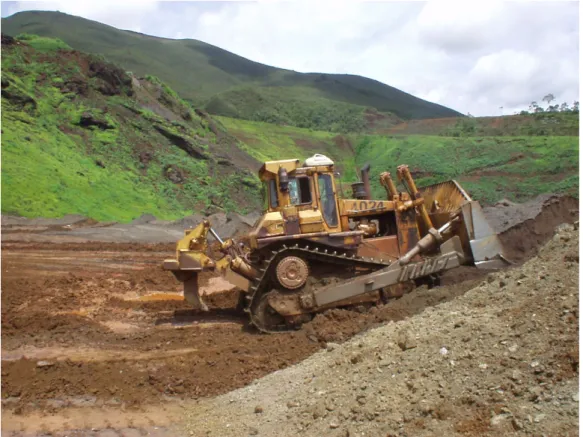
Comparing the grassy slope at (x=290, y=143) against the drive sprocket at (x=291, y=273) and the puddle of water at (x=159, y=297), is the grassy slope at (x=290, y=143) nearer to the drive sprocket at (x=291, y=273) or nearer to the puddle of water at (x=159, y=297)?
the puddle of water at (x=159, y=297)

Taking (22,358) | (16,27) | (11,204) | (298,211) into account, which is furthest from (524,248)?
(16,27)

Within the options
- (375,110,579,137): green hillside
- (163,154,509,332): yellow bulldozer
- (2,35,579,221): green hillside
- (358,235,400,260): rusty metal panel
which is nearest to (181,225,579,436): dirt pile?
(163,154,509,332): yellow bulldozer

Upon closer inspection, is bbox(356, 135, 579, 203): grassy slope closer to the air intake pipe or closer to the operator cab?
the air intake pipe

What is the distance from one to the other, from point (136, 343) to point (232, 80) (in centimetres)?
11025

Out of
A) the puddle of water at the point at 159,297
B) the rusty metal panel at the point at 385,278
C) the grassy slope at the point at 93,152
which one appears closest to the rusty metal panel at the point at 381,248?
the rusty metal panel at the point at 385,278

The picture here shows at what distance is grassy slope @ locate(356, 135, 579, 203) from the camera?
37.6 metres

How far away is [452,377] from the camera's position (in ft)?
17.2

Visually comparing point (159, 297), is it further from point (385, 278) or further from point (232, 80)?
point (232, 80)

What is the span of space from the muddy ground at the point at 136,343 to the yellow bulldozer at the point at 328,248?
1.17ft

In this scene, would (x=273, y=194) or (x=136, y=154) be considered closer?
(x=273, y=194)

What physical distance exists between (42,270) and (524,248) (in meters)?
12.2

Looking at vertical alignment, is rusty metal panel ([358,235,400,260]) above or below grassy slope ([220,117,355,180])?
below

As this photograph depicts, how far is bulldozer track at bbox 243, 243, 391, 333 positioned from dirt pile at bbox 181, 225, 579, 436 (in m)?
2.58

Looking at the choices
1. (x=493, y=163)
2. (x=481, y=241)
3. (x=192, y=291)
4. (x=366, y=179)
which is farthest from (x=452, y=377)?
(x=493, y=163)
